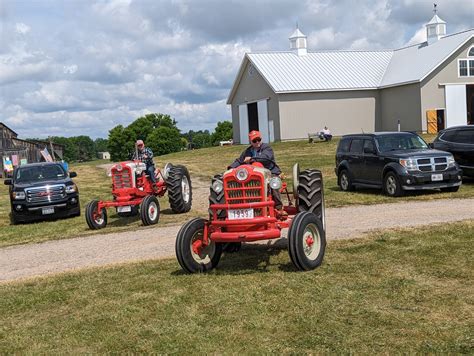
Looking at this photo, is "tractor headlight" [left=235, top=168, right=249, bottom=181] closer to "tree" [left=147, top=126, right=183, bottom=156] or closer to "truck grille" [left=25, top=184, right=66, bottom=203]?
"truck grille" [left=25, top=184, right=66, bottom=203]

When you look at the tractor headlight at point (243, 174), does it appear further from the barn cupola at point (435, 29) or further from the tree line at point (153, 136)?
the tree line at point (153, 136)

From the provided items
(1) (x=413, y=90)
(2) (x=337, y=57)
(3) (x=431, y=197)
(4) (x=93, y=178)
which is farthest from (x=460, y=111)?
(3) (x=431, y=197)

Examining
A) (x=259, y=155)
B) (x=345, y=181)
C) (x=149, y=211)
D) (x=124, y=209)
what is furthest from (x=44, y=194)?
(x=259, y=155)

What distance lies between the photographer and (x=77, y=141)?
172 m

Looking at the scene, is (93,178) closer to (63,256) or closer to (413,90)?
(63,256)

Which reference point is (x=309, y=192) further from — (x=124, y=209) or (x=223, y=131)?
(x=223, y=131)

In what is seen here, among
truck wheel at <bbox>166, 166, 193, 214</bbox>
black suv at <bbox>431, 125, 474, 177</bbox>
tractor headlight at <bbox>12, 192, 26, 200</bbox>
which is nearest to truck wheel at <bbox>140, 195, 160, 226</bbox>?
truck wheel at <bbox>166, 166, 193, 214</bbox>

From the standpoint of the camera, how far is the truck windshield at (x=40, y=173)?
61.7ft

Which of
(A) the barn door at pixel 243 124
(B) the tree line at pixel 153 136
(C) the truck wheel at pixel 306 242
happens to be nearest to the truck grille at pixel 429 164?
(C) the truck wheel at pixel 306 242

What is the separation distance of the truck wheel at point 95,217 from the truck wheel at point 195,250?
677 centimetres

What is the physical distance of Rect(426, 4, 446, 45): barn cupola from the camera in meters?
44.9

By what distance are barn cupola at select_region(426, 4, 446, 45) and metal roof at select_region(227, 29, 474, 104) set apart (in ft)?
2.02

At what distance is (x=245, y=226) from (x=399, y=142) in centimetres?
1045

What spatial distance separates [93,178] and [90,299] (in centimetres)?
2389
